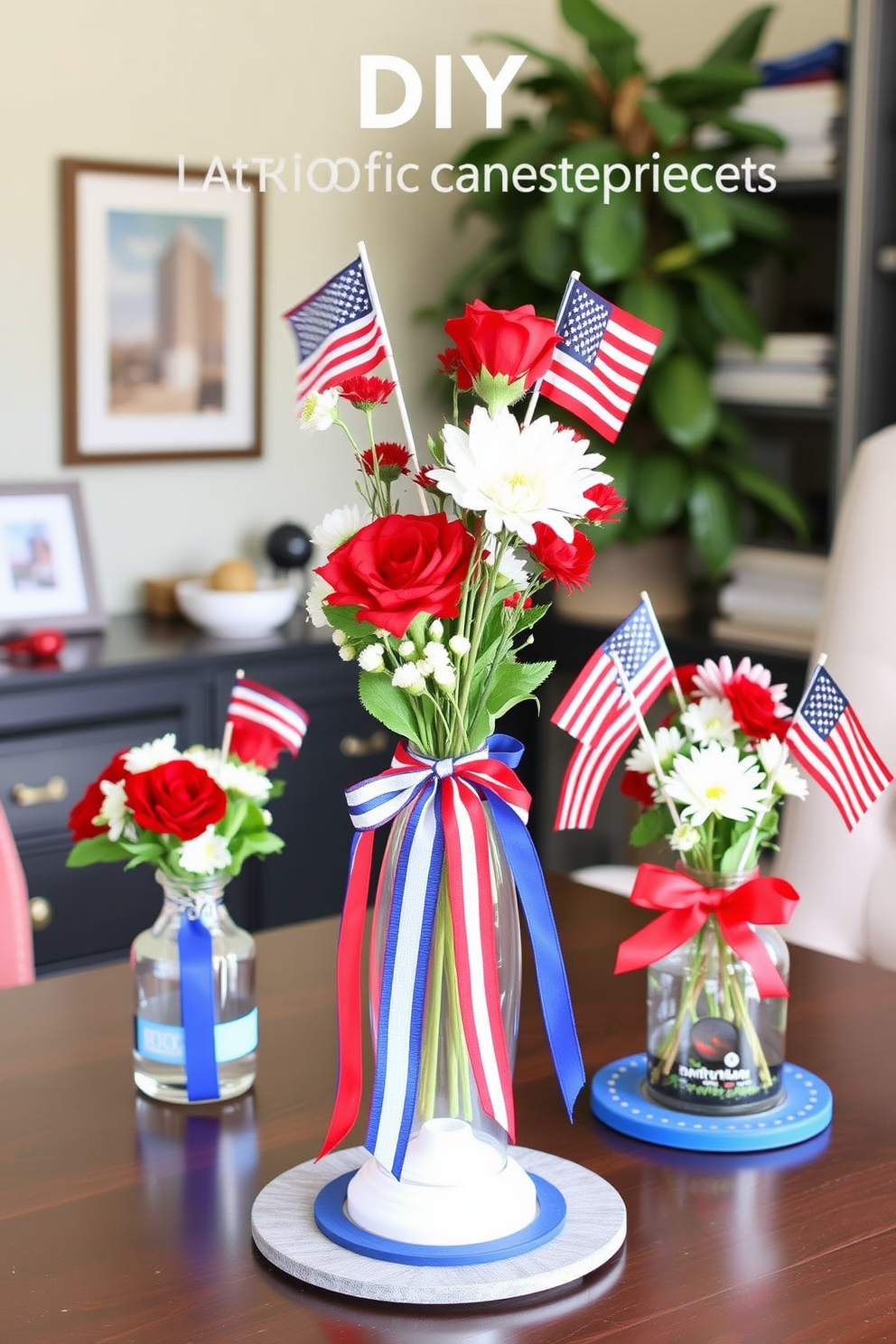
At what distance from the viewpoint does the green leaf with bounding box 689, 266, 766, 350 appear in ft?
11.3

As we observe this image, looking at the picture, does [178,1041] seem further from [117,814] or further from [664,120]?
[664,120]

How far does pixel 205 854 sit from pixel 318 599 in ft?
1.09

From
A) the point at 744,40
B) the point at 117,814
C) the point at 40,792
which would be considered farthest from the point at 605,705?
the point at 744,40

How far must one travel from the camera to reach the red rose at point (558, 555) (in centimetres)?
97

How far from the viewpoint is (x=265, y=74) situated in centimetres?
364

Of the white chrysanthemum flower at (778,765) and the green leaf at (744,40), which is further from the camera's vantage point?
the green leaf at (744,40)

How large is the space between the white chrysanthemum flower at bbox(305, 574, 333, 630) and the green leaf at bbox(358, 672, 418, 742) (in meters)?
0.04

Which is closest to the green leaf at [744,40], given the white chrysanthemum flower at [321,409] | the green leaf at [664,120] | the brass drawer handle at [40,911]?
the green leaf at [664,120]

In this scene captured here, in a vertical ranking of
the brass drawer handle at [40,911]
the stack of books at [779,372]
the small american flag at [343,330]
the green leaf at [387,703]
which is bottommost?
the brass drawer handle at [40,911]

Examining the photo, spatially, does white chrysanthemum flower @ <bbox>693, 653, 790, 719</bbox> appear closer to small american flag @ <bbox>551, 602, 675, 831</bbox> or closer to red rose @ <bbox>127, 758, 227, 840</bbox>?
small american flag @ <bbox>551, 602, 675, 831</bbox>

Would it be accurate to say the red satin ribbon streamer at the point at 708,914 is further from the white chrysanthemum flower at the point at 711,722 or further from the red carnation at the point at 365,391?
the red carnation at the point at 365,391

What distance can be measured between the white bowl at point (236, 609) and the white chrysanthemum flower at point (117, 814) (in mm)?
2091

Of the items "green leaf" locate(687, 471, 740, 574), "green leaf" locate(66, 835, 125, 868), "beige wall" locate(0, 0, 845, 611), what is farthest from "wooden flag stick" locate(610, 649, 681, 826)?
"beige wall" locate(0, 0, 845, 611)

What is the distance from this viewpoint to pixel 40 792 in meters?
2.99
